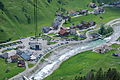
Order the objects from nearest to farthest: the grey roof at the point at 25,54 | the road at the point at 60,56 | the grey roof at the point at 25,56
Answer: the road at the point at 60,56 < the grey roof at the point at 25,56 < the grey roof at the point at 25,54

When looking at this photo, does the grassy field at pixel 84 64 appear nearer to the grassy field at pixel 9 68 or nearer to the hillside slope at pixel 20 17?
the grassy field at pixel 9 68

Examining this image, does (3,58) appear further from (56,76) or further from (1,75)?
(56,76)

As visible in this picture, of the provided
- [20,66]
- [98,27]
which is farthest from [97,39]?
[20,66]

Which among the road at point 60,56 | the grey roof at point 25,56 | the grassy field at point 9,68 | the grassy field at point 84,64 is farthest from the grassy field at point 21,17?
the grassy field at point 84,64

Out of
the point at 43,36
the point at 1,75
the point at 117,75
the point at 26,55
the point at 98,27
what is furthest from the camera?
the point at 98,27

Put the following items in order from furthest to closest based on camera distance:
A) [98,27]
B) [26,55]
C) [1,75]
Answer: [98,27]
[26,55]
[1,75]

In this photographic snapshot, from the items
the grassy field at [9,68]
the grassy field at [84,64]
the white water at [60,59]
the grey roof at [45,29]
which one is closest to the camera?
the grassy field at [9,68]
